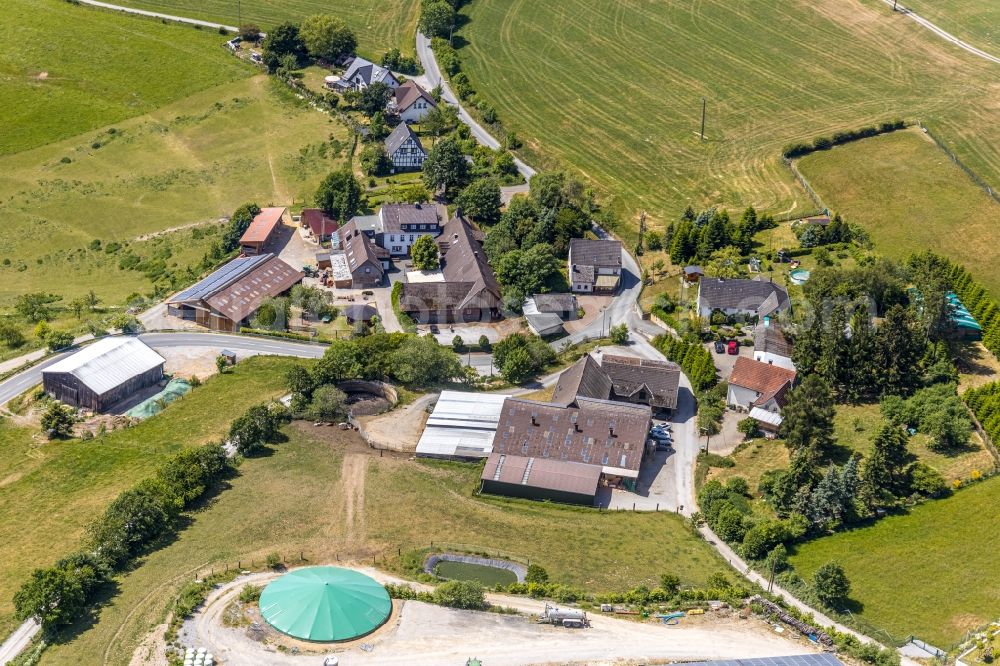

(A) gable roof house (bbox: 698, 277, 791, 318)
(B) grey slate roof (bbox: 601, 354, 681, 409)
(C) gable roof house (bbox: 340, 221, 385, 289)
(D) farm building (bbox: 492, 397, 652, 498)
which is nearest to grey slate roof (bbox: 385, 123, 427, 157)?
(C) gable roof house (bbox: 340, 221, 385, 289)

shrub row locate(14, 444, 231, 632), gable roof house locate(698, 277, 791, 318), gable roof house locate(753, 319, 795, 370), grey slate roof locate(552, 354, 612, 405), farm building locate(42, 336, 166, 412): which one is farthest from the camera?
gable roof house locate(698, 277, 791, 318)

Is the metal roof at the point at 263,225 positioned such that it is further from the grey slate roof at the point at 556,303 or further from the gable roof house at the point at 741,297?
the gable roof house at the point at 741,297

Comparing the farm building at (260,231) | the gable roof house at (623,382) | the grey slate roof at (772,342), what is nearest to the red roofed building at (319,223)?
the farm building at (260,231)

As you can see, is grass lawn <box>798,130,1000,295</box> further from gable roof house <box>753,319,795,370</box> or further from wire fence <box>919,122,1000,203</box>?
gable roof house <box>753,319,795,370</box>

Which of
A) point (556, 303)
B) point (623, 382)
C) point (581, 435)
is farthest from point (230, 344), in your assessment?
point (623, 382)

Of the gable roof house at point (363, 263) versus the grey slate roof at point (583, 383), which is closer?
the grey slate roof at point (583, 383)

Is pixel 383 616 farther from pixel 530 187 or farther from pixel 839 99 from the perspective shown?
pixel 839 99
